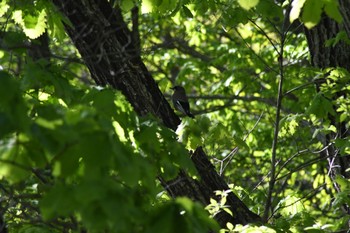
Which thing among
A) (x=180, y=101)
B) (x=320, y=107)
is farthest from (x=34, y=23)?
(x=180, y=101)

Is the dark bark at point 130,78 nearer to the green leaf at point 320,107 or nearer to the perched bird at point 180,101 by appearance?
the green leaf at point 320,107

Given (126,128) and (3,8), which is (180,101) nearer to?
(3,8)

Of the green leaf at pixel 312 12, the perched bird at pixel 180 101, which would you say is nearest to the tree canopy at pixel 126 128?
the green leaf at pixel 312 12

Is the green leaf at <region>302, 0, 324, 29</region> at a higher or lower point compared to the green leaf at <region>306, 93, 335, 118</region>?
lower

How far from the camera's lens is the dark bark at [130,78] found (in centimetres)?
384

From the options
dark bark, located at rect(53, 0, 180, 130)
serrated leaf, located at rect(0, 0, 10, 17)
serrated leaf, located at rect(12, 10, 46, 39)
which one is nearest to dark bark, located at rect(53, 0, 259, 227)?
dark bark, located at rect(53, 0, 180, 130)

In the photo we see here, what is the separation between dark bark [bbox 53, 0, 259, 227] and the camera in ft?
12.6

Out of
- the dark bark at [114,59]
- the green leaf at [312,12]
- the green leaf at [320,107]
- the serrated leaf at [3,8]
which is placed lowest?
the green leaf at [312,12]

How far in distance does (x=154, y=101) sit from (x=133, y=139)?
4.07 ft

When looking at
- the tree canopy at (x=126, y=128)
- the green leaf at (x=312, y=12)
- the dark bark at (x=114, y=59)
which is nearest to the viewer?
the tree canopy at (x=126, y=128)

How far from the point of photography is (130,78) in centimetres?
395

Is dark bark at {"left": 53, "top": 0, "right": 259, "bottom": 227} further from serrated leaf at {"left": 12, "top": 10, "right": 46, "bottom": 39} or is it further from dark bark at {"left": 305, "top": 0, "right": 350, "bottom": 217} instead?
dark bark at {"left": 305, "top": 0, "right": 350, "bottom": 217}

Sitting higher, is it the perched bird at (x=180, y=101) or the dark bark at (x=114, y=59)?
the perched bird at (x=180, y=101)

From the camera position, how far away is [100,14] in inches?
153
